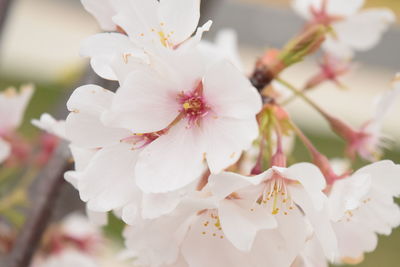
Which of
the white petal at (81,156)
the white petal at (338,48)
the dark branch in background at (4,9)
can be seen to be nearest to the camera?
the white petal at (81,156)

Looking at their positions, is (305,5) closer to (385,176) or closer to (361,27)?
(361,27)

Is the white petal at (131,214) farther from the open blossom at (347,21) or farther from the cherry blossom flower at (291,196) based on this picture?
the open blossom at (347,21)

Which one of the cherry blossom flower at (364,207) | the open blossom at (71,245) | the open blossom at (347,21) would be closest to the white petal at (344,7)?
the open blossom at (347,21)

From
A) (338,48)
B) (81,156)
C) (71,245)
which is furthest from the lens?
(71,245)

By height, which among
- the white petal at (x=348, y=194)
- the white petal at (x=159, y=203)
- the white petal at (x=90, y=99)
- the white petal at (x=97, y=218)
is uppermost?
the white petal at (x=90, y=99)

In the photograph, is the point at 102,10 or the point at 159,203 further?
the point at 102,10

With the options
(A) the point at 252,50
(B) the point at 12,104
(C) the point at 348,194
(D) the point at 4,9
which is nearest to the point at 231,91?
(C) the point at 348,194

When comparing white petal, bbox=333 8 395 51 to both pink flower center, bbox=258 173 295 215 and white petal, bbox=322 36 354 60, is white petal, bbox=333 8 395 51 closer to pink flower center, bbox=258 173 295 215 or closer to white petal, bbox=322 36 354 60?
white petal, bbox=322 36 354 60
